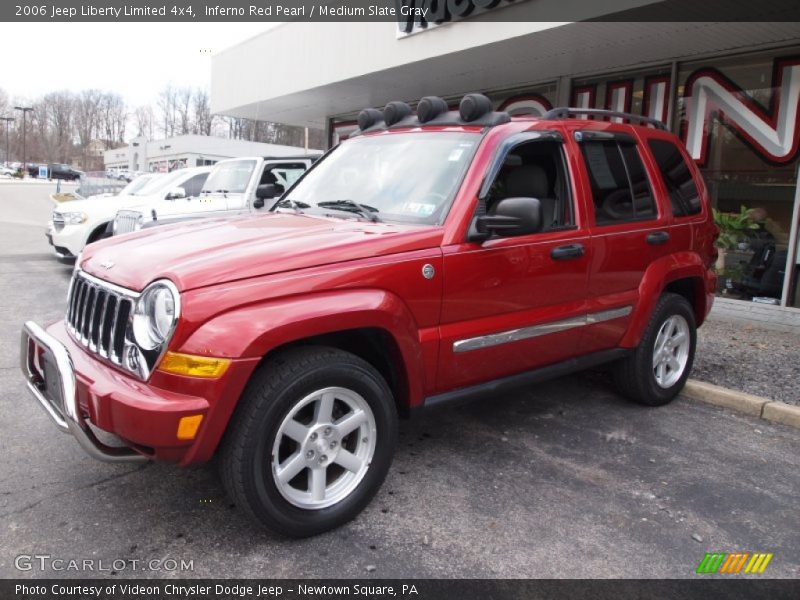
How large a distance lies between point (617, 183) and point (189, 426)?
3.14 metres

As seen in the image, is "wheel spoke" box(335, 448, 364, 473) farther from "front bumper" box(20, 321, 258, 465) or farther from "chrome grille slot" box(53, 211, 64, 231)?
"chrome grille slot" box(53, 211, 64, 231)

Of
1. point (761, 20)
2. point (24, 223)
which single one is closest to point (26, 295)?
point (761, 20)

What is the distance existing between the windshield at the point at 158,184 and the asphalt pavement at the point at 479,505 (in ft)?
24.7

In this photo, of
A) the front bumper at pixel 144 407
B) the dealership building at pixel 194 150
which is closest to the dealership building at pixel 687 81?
the front bumper at pixel 144 407

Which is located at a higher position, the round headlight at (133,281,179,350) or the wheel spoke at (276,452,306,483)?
the round headlight at (133,281,179,350)

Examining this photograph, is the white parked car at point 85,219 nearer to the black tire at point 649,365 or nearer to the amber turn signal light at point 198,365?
the black tire at point 649,365

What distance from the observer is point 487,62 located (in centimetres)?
939

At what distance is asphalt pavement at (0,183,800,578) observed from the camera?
2.68m

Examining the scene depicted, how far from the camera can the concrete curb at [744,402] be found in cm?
451

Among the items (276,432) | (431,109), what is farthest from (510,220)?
(276,432)

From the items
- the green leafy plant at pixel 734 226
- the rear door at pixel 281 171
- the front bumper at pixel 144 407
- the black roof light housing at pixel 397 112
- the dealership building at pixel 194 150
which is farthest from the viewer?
the dealership building at pixel 194 150

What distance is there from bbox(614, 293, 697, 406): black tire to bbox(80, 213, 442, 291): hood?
2068mm

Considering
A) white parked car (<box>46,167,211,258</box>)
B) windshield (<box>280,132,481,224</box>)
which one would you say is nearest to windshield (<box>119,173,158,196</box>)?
white parked car (<box>46,167,211,258</box>)

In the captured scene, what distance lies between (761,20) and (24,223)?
21.1 metres
